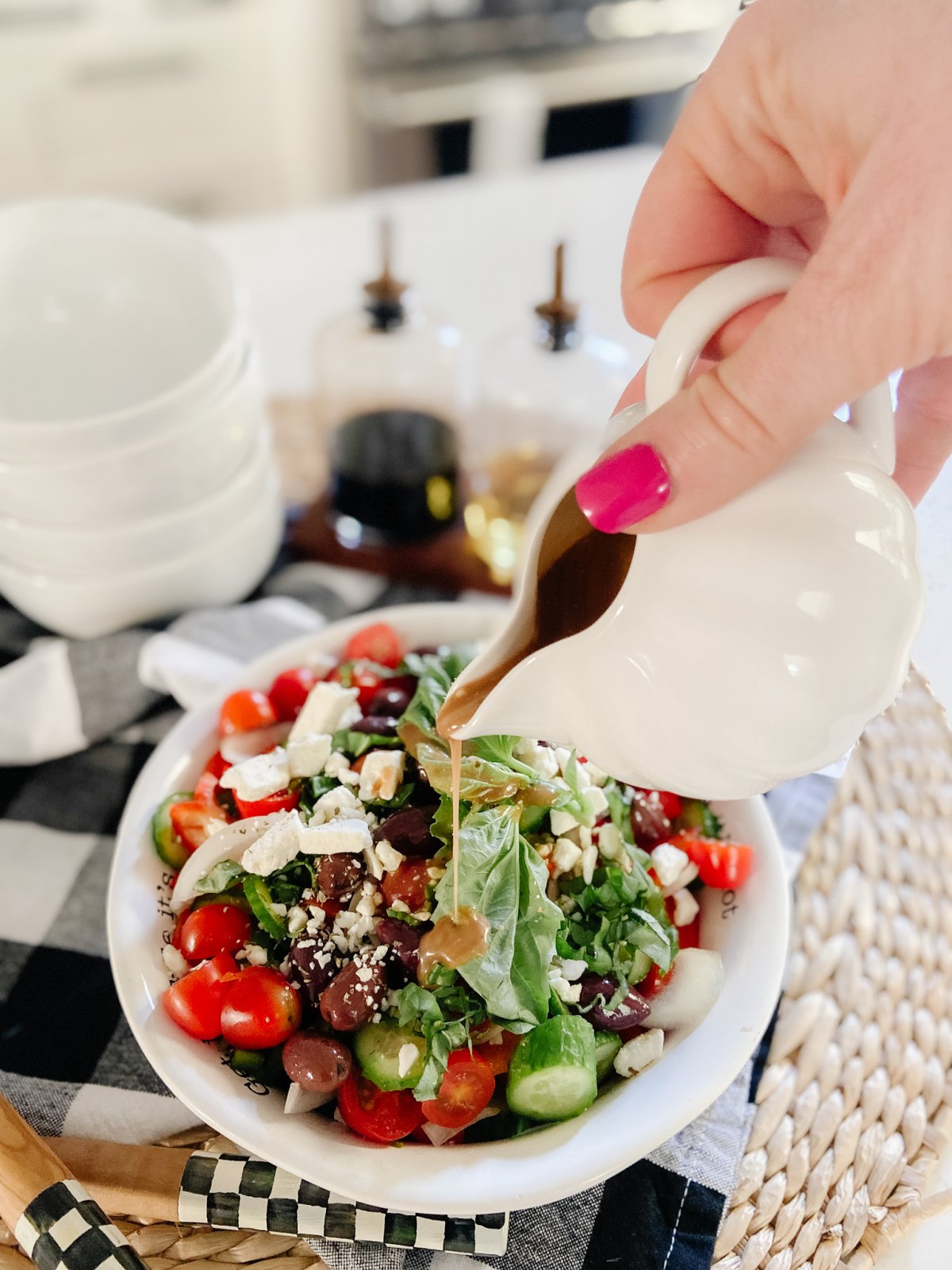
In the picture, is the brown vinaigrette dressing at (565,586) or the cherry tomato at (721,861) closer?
the brown vinaigrette dressing at (565,586)

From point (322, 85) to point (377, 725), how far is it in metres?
3.13

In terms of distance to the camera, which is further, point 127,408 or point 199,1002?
point 127,408

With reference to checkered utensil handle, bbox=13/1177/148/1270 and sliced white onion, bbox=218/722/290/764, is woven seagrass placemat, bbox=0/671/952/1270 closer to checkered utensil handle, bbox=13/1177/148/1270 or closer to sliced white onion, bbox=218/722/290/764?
checkered utensil handle, bbox=13/1177/148/1270

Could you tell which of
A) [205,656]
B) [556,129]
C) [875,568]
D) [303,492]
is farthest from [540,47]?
[875,568]

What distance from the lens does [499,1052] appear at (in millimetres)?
1046

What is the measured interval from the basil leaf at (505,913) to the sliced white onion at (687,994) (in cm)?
13

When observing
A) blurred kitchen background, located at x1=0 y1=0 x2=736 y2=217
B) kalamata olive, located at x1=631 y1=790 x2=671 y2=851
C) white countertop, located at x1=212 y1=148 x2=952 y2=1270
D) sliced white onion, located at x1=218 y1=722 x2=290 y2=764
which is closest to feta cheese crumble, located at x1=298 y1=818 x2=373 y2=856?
sliced white onion, located at x1=218 y1=722 x2=290 y2=764

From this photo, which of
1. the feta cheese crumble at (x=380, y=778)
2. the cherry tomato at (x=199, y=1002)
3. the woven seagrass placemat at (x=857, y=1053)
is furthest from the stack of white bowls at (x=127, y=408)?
the woven seagrass placemat at (x=857, y=1053)

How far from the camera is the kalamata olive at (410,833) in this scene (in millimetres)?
1086

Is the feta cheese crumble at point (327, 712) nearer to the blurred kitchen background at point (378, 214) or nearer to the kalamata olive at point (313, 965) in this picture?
the kalamata olive at point (313, 965)

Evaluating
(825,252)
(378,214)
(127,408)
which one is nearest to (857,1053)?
(825,252)

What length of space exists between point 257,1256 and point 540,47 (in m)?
3.33

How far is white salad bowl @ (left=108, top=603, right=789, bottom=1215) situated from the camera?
3.09 feet

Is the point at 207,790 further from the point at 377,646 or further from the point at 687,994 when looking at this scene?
the point at 687,994
